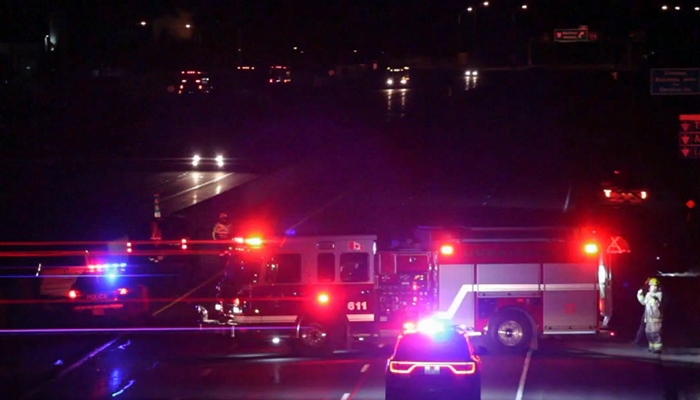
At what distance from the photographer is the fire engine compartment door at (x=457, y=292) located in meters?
20.7

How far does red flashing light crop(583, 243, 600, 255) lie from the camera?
→ 67.4 feet

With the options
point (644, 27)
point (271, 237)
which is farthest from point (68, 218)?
point (644, 27)

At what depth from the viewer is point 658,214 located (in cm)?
3569

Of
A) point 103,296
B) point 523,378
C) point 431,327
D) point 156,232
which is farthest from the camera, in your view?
point 156,232

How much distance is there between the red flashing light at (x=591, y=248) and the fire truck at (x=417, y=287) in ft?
0.07

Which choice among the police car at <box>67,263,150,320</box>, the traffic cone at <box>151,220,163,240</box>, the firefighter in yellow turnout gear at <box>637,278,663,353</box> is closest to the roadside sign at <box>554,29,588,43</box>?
the traffic cone at <box>151,220,163,240</box>

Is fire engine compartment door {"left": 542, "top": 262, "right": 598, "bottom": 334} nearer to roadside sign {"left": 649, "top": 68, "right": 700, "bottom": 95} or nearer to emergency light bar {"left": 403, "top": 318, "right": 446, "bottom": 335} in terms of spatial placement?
emergency light bar {"left": 403, "top": 318, "right": 446, "bottom": 335}

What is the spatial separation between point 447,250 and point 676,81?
987cm

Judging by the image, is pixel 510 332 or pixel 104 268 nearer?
pixel 510 332

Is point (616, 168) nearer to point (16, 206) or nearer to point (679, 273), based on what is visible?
point (679, 273)

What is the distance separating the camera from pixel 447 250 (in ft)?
68.3

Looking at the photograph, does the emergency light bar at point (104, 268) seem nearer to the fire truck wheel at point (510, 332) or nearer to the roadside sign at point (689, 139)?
the fire truck wheel at point (510, 332)

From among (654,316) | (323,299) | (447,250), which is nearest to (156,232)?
(323,299)

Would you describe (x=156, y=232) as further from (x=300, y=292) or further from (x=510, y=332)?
(x=510, y=332)
